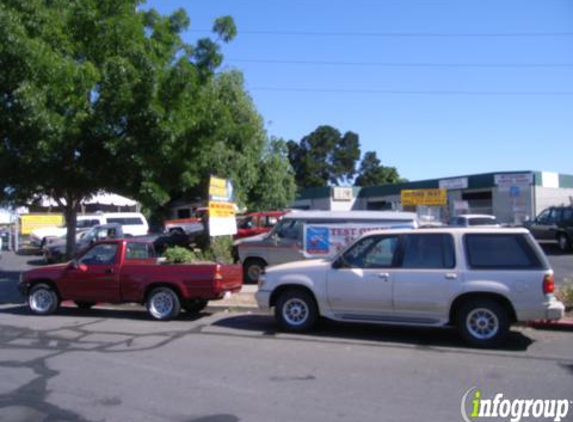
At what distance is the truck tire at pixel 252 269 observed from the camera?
16.2 m

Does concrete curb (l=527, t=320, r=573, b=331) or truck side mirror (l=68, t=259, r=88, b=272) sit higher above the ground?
truck side mirror (l=68, t=259, r=88, b=272)

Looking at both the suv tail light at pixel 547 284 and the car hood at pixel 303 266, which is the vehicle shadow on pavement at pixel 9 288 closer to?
the car hood at pixel 303 266

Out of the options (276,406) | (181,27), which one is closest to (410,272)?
(276,406)

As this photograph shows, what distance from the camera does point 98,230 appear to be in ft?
81.2

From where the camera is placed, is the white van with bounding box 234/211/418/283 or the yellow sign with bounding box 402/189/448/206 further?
the yellow sign with bounding box 402/189/448/206

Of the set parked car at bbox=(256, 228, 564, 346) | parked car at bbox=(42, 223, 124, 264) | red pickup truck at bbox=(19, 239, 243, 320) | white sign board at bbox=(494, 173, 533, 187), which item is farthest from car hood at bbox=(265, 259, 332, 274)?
white sign board at bbox=(494, 173, 533, 187)

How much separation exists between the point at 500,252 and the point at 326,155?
85.4 metres

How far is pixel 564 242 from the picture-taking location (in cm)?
2498

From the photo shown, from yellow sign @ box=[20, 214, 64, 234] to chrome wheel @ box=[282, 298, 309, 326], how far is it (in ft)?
103

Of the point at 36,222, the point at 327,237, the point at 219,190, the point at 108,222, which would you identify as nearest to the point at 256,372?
the point at 327,237

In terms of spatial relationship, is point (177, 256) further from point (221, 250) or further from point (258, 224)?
point (258, 224)

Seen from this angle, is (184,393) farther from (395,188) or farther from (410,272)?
(395,188)

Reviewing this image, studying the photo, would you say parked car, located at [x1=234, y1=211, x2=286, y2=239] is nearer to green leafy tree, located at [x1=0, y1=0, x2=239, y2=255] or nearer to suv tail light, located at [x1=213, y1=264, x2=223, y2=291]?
green leafy tree, located at [x1=0, y1=0, x2=239, y2=255]

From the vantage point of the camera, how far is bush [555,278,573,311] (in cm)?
1105
